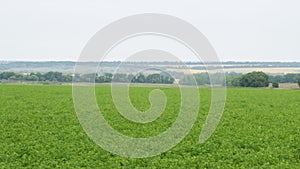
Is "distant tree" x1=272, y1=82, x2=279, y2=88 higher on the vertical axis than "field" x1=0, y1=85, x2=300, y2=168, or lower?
higher

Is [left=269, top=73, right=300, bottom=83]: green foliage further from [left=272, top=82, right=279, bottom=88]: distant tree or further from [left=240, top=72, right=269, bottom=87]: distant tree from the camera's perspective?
[left=272, top=82, right=279, bottom=88]: distant tree

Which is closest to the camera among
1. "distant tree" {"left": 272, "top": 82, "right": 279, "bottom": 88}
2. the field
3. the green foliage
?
the field

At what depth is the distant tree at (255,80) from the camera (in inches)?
3103

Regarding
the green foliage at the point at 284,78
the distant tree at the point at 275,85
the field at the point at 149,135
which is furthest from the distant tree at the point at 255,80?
the field at the point at 149,135

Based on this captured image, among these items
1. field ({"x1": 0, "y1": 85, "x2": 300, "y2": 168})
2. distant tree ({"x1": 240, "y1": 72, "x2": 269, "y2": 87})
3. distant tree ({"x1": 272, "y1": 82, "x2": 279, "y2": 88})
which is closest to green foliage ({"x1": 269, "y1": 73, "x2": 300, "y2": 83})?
distant tree ({"x1": 240, "y1": 72, "x2": 269, "y2": 87})

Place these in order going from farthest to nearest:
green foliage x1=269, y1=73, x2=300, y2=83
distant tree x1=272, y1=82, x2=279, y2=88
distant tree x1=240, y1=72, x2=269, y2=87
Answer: green foliage x1=269, y1=73, x2=300, y2=83 < distant tree x1=240, y1=72, x2=269, y2=87 < distant tree x1=272, y1=82, x2=279, y2=88

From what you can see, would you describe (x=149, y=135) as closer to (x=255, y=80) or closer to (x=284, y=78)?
(x=255, y=80)

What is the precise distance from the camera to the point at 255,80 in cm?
7962

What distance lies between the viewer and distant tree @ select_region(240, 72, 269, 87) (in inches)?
3103

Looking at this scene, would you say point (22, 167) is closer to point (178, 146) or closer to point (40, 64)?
point (178, 146)

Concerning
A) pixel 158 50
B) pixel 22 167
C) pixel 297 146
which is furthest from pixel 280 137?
pixel 22 167

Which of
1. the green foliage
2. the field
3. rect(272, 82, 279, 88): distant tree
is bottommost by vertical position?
the field

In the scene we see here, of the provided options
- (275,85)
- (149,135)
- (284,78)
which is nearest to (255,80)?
(275,85)

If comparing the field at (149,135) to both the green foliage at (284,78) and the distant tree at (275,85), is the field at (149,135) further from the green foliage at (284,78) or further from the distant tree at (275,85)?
the green foliage at (284,78)
